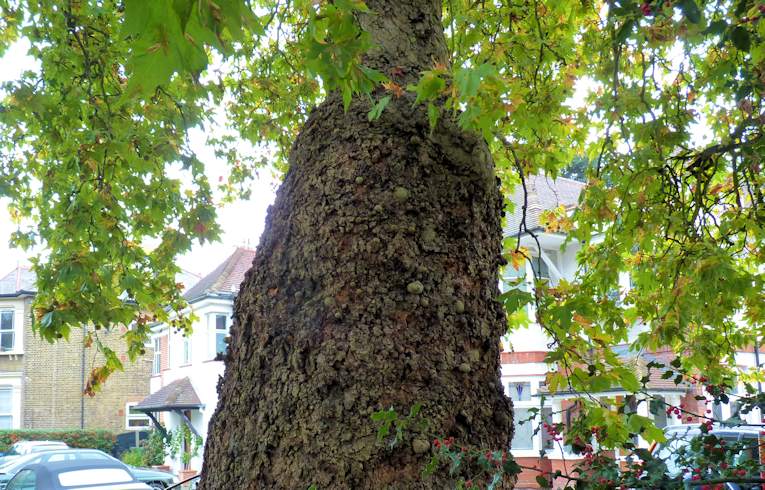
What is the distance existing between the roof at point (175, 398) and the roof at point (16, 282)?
8477mm

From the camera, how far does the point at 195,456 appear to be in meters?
21.3

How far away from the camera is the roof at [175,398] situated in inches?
891

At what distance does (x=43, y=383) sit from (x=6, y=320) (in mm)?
3019

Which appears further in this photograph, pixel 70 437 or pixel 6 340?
pixel 6 340

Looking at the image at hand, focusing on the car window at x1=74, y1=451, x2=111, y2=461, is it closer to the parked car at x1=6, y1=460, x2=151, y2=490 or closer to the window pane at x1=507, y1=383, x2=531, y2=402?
the parked car at x1=6, y1=460, x2=151, y2=490

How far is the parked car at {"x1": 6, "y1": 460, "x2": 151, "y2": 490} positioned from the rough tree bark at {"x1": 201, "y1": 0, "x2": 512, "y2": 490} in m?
8.84

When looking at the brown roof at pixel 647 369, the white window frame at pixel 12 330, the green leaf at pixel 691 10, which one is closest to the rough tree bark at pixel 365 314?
the brown roof at pixel 647 369

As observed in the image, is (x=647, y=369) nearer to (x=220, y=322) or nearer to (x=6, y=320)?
(x=220, y=322)

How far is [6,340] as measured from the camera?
1156 inches

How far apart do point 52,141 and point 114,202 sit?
1145mm

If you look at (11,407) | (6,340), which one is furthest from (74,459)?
(6,340)

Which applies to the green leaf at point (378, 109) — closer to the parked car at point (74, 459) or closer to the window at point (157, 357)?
the parked car at point (74, 459)

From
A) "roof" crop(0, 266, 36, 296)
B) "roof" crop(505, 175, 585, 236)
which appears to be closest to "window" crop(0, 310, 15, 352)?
"roof" crop(0, 266, 36, 296)

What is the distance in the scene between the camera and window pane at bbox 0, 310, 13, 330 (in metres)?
29.5
